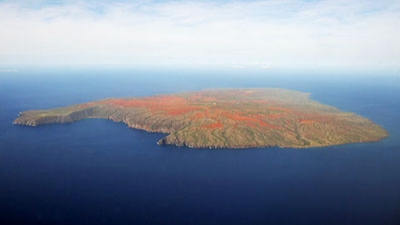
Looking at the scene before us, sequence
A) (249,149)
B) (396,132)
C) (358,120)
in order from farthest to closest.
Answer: (358,120), (396,132), (249,149)

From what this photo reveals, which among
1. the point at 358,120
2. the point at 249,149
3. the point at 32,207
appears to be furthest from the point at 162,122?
the point at 358,120

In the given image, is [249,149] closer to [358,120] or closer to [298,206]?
[298,206]

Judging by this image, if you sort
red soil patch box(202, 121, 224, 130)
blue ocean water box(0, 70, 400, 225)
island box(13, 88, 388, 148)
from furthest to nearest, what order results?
red soil patch box(202, 121, 224, 130)
island box(13, 88, 388, 148)
blue ocean water box(0, 70, 400, 225)

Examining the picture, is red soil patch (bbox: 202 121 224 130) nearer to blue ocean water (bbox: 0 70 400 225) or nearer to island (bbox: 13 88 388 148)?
island (bbox: 13 88 388 148)

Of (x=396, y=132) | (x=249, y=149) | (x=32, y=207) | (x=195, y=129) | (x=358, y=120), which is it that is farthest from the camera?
(x=358, y=120)

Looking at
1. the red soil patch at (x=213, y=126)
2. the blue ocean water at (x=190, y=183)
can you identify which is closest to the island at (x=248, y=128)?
the red soil patch at (x=213, y=126)

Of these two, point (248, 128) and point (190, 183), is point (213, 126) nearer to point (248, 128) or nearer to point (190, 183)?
point (248, 128)

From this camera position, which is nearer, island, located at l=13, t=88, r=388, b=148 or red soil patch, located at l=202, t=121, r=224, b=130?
island, located at l=13, t=88, r=388, b=148

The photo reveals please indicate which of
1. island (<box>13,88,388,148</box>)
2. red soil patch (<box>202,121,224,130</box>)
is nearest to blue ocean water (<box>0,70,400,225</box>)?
island (<box>13,88,388,148</box>)

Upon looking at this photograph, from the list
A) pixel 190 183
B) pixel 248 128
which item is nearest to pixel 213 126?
pixel 248 128

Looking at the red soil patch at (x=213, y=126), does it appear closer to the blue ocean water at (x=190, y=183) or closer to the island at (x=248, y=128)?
the island at (x=248, y=128)

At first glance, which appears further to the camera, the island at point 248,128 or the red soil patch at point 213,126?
the red soil patch at point 213,126
